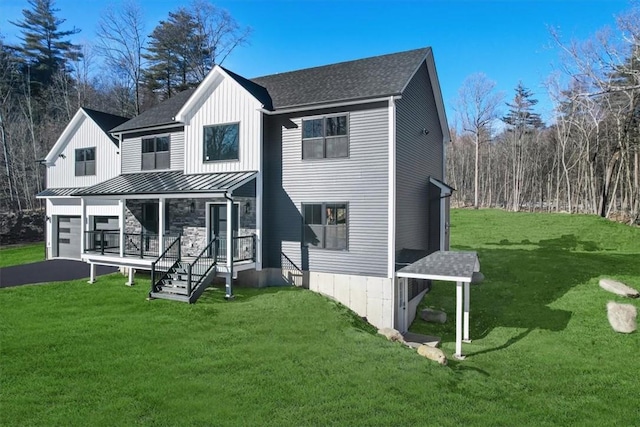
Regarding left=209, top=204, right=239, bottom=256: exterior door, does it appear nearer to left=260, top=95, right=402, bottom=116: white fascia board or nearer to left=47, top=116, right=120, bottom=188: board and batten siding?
left=260, top=95, right=402, bottom=116: white fascia board

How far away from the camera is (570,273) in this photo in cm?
1656

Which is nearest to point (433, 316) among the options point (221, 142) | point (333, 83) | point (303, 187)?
point (303, 187)

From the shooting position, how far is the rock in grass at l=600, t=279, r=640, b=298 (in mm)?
13117

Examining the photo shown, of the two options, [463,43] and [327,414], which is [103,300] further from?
[463,43]

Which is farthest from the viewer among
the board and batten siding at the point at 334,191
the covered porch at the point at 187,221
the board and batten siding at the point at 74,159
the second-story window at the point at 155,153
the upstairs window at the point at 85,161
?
the upstairs window at the point at 85,161

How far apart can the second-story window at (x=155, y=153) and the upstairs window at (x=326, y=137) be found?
675 centimetres

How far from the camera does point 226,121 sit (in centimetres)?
1408

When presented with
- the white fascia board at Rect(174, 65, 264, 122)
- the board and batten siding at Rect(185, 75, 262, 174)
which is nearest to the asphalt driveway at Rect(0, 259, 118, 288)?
the board and batten siding at Rect(185, 75, 262, 174)

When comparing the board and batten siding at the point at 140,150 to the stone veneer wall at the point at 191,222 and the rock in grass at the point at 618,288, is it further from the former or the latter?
the rock in grass at the point at 618,288

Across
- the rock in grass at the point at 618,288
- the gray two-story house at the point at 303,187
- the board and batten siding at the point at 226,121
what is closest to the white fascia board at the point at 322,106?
the gray two-story house at the point at 303,187

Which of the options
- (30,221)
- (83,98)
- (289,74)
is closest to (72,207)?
(30,221)

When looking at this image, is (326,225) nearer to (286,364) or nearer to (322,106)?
(322,106)

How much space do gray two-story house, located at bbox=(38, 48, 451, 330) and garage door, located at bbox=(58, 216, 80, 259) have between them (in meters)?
6.57

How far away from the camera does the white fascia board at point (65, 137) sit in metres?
20.0
